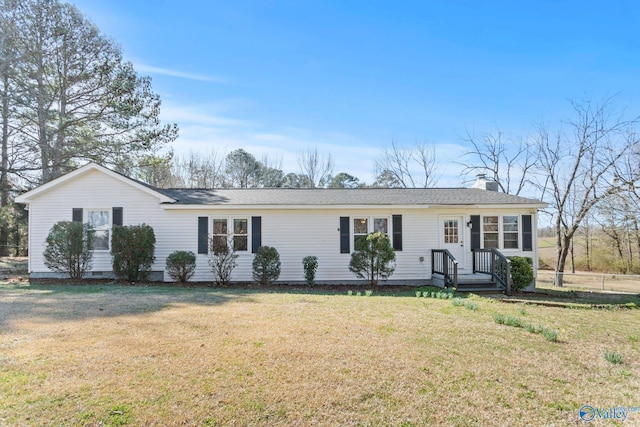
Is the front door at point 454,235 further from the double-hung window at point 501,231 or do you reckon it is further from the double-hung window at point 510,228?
the double-hung window at point 510,228

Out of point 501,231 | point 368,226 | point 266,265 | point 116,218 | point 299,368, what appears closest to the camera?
point 299,368

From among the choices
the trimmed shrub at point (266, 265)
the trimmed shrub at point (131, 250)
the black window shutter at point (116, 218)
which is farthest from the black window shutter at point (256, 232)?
the black window shutter at point (116, 218)

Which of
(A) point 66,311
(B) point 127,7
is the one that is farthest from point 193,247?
(B) point 127,7

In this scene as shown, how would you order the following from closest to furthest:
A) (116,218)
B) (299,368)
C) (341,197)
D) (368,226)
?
(299,368)
(116,218)
(368,226)
(341,197)

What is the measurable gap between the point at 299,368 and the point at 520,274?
969cm

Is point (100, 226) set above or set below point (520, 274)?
above

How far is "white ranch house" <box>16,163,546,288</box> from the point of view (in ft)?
40.0

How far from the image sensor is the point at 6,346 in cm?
442

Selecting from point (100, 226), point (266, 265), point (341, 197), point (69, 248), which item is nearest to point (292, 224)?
point (266, 265)

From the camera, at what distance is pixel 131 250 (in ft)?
36.7

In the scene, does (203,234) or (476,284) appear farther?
(203,234)

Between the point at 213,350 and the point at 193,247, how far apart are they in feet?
27.8

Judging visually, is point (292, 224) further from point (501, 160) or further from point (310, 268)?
point (501, 160)

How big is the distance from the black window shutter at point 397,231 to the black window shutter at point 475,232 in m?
2.60
